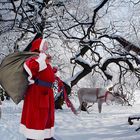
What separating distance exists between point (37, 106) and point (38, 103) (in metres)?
0.05

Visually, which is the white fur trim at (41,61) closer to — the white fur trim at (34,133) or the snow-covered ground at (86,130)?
the white fur trim at (34,133)

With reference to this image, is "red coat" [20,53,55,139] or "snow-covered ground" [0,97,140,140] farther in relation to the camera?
"snow-covered ground" [0,97,140,140]

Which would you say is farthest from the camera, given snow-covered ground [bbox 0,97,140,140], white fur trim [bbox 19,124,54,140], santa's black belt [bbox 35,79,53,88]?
snow-covered ground [bbox 0,97,140,140]

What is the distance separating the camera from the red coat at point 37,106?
19.2ft

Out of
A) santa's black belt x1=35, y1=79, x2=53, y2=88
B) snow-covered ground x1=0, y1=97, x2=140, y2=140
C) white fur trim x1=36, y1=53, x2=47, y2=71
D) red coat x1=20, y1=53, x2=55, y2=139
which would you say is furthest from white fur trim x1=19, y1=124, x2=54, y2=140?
snow-covered ground x1=0, y1=97, x2=140, y2=140

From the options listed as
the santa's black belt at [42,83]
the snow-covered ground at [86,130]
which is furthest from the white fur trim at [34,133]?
the snow-covered ground at [86,130]

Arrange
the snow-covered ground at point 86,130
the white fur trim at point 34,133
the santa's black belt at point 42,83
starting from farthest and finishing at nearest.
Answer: the snow-covered ground at point 86,130
the santa's black belt at point 42,83
the white fur trim at point 34,133

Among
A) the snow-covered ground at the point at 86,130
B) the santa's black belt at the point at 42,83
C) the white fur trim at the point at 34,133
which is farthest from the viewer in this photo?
the snow-covered ground at the point at 86,130

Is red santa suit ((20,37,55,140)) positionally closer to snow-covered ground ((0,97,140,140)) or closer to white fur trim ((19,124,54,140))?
white fur trim ((19,124,54,140))

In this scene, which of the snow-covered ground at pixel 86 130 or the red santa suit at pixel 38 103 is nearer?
the red santa suit at pixel 38 103

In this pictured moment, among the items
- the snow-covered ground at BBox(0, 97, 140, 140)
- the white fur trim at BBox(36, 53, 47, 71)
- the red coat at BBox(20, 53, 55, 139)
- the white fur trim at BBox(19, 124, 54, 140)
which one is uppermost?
the white fur trim at BBox(36, 53, 47, 71)

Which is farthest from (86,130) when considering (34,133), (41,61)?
(41,61)

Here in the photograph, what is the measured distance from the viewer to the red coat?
19.2ft

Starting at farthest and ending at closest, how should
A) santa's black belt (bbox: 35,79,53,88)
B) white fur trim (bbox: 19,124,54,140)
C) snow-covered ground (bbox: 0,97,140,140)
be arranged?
1. snow-covered ground (bbox: 0,97,140,140)
2. santa's black belt (bbox: 35,79,53,88)
3. white fur trim (bbox: 19,124,54,140)
